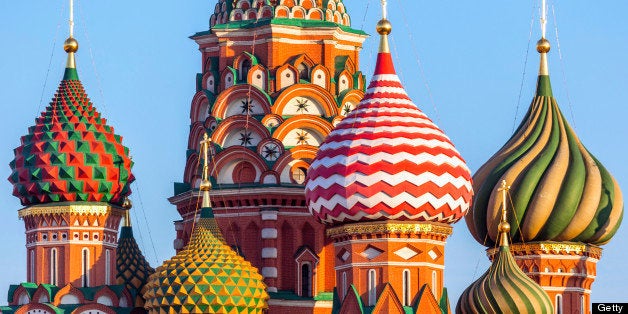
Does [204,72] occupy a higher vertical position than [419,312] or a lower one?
higher

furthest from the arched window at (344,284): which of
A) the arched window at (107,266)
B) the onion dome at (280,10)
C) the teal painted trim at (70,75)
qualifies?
the teal painted trim at (70,75)

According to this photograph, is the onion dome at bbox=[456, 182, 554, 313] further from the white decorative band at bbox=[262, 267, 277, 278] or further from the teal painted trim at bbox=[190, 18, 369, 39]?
the teal painted trim at bbox=[190, 18, 369, 39]

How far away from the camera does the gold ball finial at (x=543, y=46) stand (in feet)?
209

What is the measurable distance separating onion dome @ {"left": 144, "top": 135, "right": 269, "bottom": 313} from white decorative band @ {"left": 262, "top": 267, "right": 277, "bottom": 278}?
2159mm

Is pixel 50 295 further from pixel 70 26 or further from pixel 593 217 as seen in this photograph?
pixel 593 217

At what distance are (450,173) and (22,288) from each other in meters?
8.95

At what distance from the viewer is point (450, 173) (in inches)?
2258

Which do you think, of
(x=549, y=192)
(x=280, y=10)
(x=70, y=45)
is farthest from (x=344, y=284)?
(x=70, y=45)

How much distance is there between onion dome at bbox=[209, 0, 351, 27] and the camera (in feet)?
204

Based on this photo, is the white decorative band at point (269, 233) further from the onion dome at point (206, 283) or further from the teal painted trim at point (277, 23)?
the teal painted trim at point (277, 23)

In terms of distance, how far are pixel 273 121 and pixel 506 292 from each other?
21.6 feet

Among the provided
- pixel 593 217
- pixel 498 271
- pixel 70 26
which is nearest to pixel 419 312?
pixel 498 271

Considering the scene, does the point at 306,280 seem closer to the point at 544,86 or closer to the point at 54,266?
the point at 54,266

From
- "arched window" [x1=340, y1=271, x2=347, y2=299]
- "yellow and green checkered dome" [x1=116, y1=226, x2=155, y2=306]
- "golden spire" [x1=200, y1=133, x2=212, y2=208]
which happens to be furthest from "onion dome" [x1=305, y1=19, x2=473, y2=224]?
"yellow and green checkered dome" [x1=116, y1=226, x2=155, y2=306]
